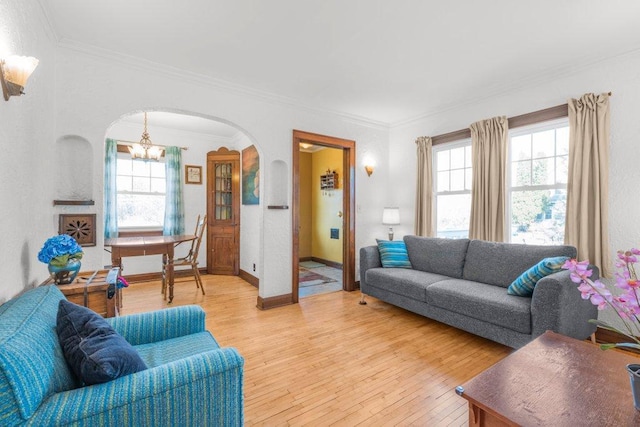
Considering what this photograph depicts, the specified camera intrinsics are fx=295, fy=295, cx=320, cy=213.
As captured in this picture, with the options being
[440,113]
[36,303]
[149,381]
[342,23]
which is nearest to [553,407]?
[149,381]

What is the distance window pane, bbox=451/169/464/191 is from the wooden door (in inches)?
141

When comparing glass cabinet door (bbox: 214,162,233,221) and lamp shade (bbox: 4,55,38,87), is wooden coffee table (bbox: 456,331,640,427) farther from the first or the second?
glass cabinet door (bbox: 214,162,233,221)

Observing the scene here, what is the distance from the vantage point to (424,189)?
4.28 metres

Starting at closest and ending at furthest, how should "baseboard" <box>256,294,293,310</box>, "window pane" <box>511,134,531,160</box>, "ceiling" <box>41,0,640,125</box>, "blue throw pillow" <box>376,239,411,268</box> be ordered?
1. "ceiling" <box>41,0,640,125</box>
2. "window pane" <box>511,134,531,160</box>
3. "baseboard" <box>256,294,293,310</box>
4. "blue throw pillow" <box>376,239,411,268</box>

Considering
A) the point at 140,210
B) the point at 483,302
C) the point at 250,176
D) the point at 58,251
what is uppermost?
the point at 250,176

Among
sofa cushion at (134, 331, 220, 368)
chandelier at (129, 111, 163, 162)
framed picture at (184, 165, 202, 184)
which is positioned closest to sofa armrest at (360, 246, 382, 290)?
sofa cushion at (134, 331, 220, 368)

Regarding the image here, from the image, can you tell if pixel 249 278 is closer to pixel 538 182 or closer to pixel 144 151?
pixel 144 151

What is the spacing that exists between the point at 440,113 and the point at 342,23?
2.46 m

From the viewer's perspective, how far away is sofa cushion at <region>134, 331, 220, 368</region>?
1512 millimetres

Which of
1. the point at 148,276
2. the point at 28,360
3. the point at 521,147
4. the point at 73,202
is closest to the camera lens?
the point at 28,360

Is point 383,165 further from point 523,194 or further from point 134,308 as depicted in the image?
point 134,308

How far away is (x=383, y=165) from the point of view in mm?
4859

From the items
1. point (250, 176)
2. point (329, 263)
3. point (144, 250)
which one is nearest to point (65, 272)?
point (144, 250)

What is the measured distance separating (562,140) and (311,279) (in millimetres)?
3909
